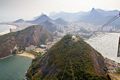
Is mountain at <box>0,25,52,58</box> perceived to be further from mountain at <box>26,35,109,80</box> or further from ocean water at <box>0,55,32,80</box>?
mountain at <box>26,35,109,80</box>

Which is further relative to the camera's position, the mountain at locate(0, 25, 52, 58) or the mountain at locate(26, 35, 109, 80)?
the mountain at locate(0, 25, 52, 58)

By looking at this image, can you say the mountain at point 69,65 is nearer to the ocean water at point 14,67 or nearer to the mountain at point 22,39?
the ocean water at point 14,67

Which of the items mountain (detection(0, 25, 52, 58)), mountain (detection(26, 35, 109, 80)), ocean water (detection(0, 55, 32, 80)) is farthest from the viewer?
mountain (detection(0, 25, 52, 58))

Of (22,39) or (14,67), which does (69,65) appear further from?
(22,39)

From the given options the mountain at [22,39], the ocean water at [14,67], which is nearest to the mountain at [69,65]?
the ocean water at [14,67]

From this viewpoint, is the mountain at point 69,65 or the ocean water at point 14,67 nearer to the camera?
the mountain at point 69,65

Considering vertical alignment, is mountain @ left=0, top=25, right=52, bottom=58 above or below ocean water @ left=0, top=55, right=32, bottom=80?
above

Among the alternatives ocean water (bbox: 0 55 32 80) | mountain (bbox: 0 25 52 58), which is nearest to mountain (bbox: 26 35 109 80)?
ocean water (bbox: 0 55 32 80)
